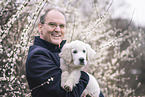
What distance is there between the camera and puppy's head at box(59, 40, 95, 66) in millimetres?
2131

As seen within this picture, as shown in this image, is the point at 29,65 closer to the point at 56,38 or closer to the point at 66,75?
the point at 66,75

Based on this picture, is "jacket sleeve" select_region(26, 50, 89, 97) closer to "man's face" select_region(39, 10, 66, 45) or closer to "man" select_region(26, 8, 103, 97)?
"man" select_region(26, 8, 103, 97)

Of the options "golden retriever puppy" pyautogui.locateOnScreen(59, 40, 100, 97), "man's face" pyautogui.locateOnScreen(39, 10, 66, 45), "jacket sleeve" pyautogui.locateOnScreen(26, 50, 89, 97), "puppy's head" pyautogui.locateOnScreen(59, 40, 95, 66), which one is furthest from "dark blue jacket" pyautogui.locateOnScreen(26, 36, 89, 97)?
"man's face" pyautogui.locateOnScreen(39, 10, 66, 45)

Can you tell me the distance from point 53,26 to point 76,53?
23.4 inches

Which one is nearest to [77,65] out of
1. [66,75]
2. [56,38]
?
[66,75]

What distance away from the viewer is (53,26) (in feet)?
7.61

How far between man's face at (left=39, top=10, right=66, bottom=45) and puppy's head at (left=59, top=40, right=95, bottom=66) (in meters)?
0.25

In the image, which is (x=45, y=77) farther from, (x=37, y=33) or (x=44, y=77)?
(x=37, y=33)

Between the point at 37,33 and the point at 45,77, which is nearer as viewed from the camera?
the point at 45,77

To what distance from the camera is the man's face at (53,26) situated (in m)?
2.28

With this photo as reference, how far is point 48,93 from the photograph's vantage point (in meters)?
1.68

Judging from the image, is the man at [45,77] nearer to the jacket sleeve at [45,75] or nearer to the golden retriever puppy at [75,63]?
the jacket sleeve at [45,75]

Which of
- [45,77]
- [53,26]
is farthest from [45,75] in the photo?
[53,26]

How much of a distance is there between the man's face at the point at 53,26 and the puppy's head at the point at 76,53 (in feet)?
0.83
